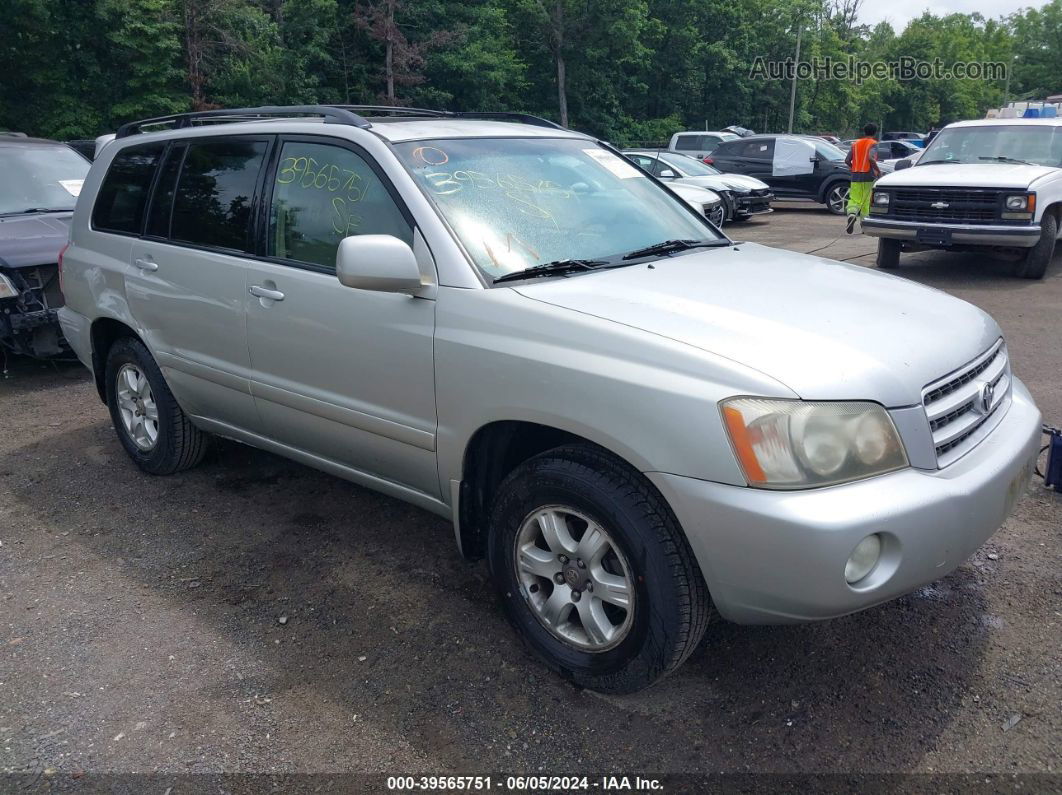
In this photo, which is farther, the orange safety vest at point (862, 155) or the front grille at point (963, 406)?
the orange safety vest at point (862, 155)

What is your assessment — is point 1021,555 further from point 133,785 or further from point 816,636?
point 133,785

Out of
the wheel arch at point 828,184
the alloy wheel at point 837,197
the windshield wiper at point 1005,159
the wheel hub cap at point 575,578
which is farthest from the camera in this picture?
the wheel arch at point 828,184

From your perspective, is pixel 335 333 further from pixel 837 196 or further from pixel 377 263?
pixel 837 196

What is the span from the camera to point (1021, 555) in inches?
144

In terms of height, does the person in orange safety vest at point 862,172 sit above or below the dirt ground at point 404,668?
above

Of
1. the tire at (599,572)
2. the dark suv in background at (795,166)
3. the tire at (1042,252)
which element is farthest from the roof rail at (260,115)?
the dark suv in background at (795,166)

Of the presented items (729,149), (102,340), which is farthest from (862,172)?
(102,340)

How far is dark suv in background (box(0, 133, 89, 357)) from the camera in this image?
6.45m

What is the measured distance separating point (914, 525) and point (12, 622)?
326 centimetres

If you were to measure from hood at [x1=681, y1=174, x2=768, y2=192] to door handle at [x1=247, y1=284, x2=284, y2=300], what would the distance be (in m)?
13.0

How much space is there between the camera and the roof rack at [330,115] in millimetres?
3719

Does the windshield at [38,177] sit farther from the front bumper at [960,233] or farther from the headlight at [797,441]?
the front bumper at [960,233]

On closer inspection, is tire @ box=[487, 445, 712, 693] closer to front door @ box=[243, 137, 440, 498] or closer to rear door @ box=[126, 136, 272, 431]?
front door @ box=[243, 137, 440, 498]

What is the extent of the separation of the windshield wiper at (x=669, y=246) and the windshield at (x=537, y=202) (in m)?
0.03
